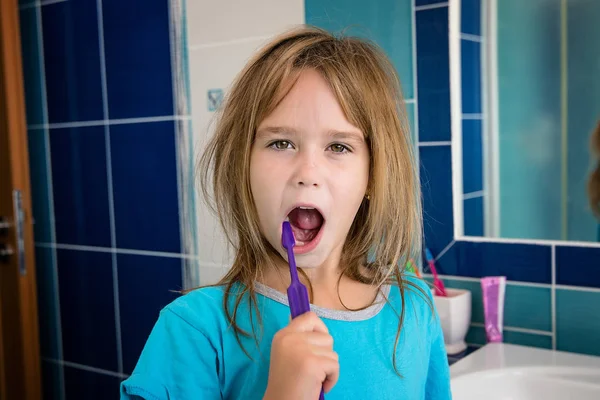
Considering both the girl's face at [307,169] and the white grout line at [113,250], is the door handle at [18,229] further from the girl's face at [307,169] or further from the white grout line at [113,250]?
the girl's face at [307,169]

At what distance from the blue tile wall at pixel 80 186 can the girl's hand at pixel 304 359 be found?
1.46 meters

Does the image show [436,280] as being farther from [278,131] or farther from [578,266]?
[278,131]

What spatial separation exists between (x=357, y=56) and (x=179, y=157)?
1.06 metres

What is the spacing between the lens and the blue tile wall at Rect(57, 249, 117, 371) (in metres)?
2.07

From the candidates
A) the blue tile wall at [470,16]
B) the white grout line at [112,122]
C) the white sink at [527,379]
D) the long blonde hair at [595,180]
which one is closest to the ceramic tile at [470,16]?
the blue tile wall at [470,16]

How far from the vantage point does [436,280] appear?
4.50ft

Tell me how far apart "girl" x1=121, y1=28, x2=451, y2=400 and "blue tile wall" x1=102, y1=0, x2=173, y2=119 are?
100cm

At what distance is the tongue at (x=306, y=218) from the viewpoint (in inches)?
31.6

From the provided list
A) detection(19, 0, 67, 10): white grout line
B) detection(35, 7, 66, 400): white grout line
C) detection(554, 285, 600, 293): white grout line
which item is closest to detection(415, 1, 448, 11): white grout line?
detection(554, 285, 600, 293): white grout line

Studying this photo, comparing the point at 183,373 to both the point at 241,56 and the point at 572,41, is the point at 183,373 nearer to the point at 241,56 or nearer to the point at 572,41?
the point at 572,41

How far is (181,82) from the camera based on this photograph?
5.93ft

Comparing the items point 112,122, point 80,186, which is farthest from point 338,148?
point 80,186

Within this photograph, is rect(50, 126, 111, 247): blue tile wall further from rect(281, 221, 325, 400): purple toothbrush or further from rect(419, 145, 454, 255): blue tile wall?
rect(281, 221, 325, 400): purple toothbrush

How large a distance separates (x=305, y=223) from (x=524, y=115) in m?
0.68
